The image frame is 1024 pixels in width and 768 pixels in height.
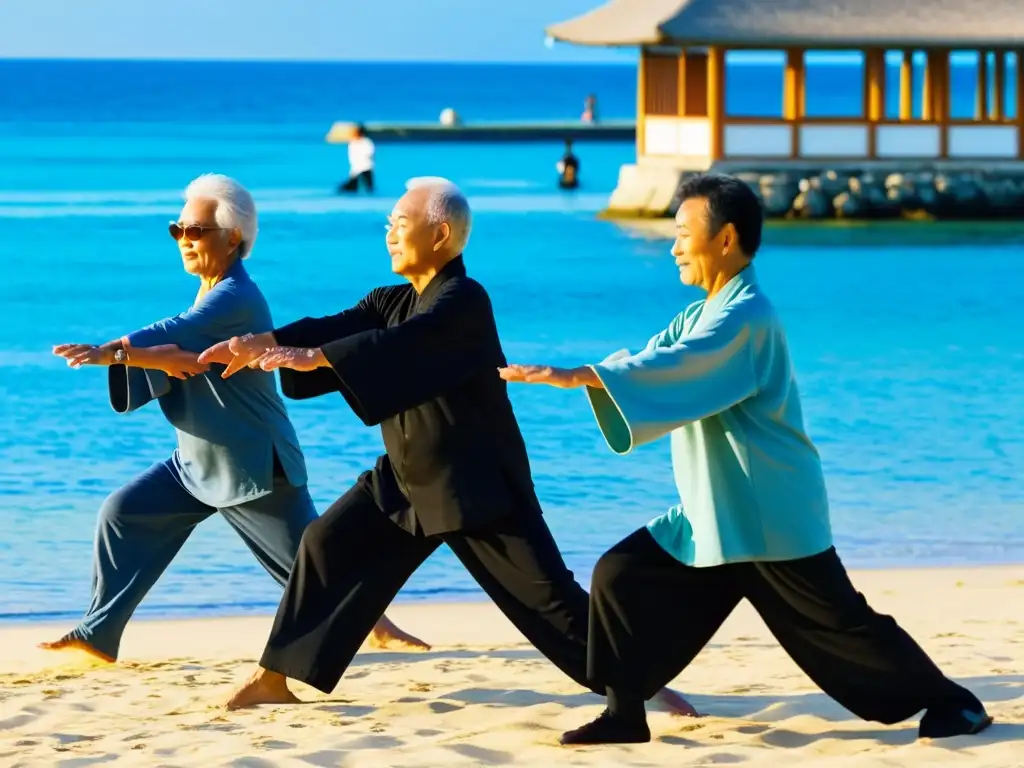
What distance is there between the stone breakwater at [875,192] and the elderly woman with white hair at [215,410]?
24637 mm

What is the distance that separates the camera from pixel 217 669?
548cm

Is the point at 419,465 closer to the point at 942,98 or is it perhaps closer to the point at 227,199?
the point at 227,199

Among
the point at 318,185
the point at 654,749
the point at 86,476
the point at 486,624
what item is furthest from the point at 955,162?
the point at 654,749

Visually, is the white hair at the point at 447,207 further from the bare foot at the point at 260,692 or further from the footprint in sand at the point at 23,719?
the footprint in sand at the point at 23,719

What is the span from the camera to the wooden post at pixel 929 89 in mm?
29859

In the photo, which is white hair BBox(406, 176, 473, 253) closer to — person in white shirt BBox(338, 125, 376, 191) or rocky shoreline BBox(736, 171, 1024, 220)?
rocky shoreline BBox(736, 171, 1024, 220)

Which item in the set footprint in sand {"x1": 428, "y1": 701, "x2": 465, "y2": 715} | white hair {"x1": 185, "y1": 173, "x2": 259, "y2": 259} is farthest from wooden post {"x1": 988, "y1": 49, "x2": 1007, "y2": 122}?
footprint in sand {"x1": 428, "y1": 701, "x2": 465, "y2": 715}

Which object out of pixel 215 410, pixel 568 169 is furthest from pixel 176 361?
pixel 568 169

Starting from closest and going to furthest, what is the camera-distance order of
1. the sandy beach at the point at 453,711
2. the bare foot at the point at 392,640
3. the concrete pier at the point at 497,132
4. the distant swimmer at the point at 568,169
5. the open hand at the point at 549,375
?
the open hand at the point at 549,375 < the sandy beach at the point at 453,711 < the bare foot at the point at 392,640 < the distant swimmer at the point at 568,169 < the concrete pier at the point at 497,132

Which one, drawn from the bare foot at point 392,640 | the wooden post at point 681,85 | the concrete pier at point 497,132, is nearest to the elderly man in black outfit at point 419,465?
the bare foot at point 392,640

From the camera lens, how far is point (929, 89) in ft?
98.3

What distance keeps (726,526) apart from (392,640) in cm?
175

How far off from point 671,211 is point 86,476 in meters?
21.2

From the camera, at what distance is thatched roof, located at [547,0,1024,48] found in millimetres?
28234
